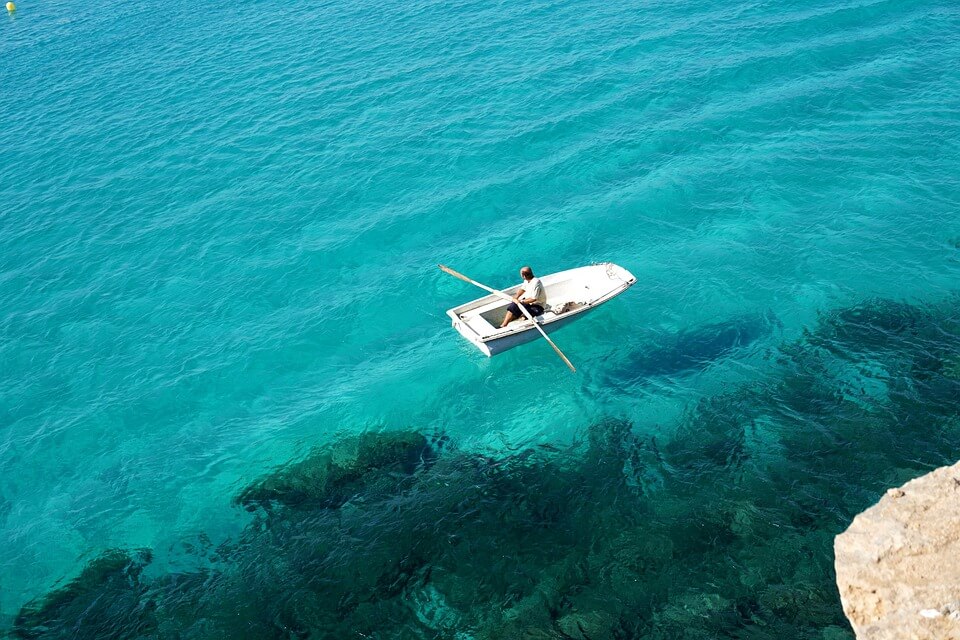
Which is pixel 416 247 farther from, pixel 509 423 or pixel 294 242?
pixel 509 423

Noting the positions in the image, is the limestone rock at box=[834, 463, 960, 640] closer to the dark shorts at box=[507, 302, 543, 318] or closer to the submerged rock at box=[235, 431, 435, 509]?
the submerged rock at box=[235, 431, 435, 509]

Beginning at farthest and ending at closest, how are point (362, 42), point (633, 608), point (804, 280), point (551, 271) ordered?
point (362, 42) → point (551, 271) → point (804, 280) → point (633, 608)

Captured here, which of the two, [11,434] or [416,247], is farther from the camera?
[416,247]

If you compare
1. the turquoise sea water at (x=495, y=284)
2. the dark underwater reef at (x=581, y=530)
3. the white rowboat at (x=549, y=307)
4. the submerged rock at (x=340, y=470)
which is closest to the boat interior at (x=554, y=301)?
the white rowboat at (x=549, y=307)

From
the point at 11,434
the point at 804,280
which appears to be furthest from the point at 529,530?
the point at 11,434

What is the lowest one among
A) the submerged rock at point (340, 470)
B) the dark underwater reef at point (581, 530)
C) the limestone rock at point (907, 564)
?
the dark underwater reef at point (581, 530)

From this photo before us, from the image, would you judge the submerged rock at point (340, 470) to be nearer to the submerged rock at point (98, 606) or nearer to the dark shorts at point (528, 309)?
the submerged rock at point (98, 606)

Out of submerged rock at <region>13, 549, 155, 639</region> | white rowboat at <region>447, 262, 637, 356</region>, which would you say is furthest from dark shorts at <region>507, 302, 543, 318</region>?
submerged rock at <region>13, 549, 155, 639</region>
